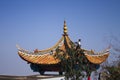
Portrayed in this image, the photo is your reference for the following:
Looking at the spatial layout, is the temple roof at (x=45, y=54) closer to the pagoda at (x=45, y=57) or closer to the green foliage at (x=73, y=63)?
the pagoda at (x=45, y=57)

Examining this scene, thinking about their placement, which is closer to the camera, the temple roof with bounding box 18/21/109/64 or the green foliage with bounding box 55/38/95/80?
the green foliage with bounding box 55/38/95/80

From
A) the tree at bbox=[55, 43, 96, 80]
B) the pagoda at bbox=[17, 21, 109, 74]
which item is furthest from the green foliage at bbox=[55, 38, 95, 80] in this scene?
the pagoda at bbox=[17, 21, 109, 74]

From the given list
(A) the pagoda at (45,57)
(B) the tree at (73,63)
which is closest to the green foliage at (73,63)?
(B) the tree at (73,63)

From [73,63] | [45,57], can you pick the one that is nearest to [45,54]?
[45,57]

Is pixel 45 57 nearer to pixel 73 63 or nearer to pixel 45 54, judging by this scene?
pixel 45 54

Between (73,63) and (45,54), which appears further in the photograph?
(45,54)

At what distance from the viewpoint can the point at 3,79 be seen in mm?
13383

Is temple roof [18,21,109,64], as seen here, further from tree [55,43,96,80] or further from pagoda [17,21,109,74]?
tree [55,43,96,80]

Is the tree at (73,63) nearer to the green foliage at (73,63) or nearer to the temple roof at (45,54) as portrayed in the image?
the green foliage at (73,63)

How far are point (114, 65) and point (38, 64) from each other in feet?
19.8

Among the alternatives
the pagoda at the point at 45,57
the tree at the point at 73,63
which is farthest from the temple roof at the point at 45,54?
the tree at the point at 73,63

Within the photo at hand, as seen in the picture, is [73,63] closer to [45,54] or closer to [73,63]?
[73,63]

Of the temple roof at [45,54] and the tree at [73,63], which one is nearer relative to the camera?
the tree at [73,63]

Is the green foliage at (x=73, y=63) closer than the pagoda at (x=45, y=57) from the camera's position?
Yes
